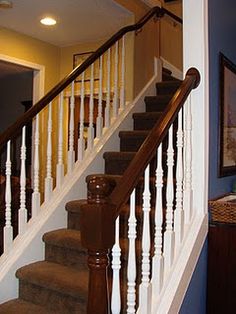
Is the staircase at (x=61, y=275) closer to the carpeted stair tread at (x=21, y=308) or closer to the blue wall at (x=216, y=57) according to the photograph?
the carpeted stair tread at (x=21, y=308)

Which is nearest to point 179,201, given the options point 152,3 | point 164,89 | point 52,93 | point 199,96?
point 199,96

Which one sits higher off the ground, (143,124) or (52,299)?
(143,124)

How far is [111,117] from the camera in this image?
375cm

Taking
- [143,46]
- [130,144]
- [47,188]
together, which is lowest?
[47,188]

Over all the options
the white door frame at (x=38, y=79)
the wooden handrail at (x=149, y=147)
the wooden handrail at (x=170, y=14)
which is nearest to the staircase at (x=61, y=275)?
the wooden handrail at (x=149, y=147)

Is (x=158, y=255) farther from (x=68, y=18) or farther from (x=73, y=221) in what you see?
(x=68, y=18)

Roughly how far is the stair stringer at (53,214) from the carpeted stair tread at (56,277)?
3.0 inches

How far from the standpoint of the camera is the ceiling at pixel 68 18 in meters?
3.88

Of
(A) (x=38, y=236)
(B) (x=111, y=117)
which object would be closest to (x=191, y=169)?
(A) (x=38, y=236)

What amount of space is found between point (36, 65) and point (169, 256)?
12.5ft

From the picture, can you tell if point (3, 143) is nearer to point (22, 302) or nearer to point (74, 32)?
point (22, 302)

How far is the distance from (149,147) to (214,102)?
3.20ft

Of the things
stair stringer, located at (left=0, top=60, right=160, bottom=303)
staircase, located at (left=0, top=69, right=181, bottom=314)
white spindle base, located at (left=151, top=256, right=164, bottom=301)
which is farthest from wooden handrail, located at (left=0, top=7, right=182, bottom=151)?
white spindle base, located at (left=151, top=256, right=164, bottom=301)

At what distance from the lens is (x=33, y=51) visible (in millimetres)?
4953
